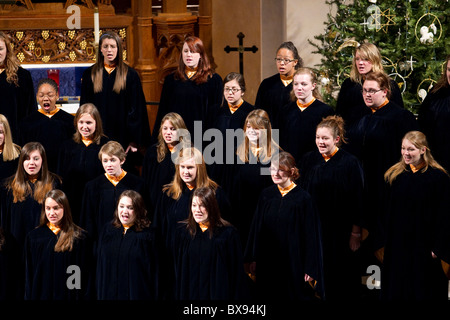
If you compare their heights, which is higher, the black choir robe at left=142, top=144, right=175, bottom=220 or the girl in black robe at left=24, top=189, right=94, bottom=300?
the black choir robe at left=142, top=144, right=175, bottom=220

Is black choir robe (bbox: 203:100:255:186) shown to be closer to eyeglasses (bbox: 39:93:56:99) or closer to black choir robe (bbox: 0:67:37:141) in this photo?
eyeglasses (bbox: 39:93:56:99)

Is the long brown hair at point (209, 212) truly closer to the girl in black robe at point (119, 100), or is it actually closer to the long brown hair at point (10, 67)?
the girl in black robe at point (119, 100)

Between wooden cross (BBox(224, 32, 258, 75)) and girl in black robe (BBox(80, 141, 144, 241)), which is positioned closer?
girl in black robe (BBox(80, 141, 144, 241))

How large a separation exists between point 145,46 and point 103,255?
145 inches

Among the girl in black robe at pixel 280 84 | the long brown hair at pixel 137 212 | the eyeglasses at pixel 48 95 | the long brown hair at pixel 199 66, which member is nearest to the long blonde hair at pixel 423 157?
the girl in black robe at pixel 280 84

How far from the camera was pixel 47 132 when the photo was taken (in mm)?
8188

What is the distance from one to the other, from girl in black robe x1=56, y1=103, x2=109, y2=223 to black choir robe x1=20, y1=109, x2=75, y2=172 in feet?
1.07

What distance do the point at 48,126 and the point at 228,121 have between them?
1453 mm

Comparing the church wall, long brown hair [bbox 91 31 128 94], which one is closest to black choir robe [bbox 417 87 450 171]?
the church wall

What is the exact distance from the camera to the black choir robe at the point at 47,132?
8.19 meters

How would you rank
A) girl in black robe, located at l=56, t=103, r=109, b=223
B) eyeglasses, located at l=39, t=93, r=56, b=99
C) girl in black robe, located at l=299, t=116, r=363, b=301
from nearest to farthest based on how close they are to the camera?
girl in black robe, located at l=299, t=116, r=363, b=301, girl in black robe, located at l=56, t=103, r=109, b=223, eyeglasses, located at l=39, t=93, r=56, b=99

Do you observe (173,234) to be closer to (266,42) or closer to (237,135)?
(237,135)

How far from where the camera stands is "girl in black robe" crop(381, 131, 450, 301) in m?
6.95
